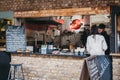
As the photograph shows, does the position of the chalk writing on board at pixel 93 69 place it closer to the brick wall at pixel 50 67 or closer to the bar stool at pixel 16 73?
the brick wall at pixel 50 67

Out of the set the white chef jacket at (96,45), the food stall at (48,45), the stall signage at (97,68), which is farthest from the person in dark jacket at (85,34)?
the stall signage at (97,68)

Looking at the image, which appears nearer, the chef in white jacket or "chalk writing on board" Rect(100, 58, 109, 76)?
"chalk writing on board" Rect(100, 58, 109, 76)

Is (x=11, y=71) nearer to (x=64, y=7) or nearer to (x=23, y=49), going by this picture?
(x=23, y=49)

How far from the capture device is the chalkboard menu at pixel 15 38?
1257 centimetres

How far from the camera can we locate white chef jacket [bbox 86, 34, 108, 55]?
1068cm

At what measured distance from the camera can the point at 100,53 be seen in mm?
10664

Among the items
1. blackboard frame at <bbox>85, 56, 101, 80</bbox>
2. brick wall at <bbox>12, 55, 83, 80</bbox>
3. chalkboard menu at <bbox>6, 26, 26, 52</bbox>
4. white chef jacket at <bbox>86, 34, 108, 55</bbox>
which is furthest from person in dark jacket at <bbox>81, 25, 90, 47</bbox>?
chalkboard menu at <bbox>6, 26, 26, 52</bbox>

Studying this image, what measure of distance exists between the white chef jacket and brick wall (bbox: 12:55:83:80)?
560 millimetres

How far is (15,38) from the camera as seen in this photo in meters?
12.6

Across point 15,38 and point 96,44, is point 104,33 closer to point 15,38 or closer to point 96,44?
point 96,44

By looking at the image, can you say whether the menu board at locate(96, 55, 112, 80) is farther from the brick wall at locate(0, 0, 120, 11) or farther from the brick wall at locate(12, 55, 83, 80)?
the brick wall at locate(0, 0, 120, 11)

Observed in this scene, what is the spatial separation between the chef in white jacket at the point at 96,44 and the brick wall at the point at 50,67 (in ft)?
1.85

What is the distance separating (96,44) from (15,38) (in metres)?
3.53

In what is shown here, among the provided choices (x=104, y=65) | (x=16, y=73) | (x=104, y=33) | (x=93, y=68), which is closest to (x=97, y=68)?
(x=93, y=68)
